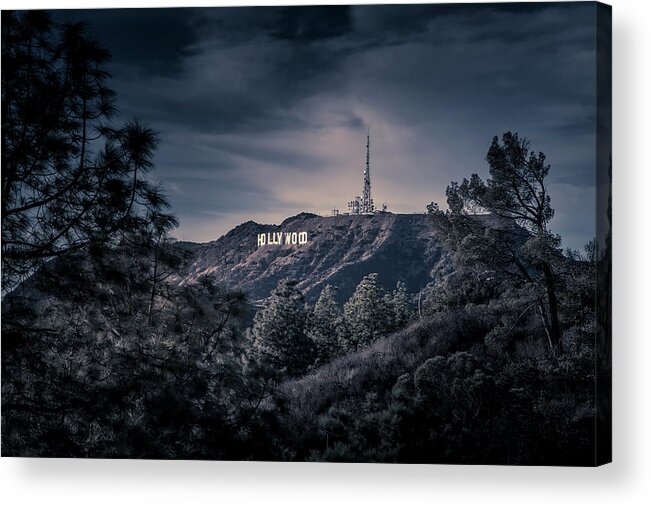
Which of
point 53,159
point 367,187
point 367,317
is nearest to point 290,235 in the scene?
point 367,187

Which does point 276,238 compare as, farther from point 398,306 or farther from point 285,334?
point 398,306

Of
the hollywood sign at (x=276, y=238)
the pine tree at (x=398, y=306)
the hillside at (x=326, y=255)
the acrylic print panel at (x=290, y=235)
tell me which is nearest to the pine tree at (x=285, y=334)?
the acrylic print panel at (x=290, y=235)

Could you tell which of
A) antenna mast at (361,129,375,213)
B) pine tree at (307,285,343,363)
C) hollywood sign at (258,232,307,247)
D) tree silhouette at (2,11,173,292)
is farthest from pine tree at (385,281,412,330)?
tree silhouette at (2,11,173,292)

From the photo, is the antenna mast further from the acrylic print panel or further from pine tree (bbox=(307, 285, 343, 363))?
pine tree (bbox=(307, 285, 343, 363))

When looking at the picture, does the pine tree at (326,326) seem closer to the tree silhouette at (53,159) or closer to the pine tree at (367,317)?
the pine tree at (367,317)

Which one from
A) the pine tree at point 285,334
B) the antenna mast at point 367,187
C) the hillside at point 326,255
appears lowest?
the pine tree at point 285,334
